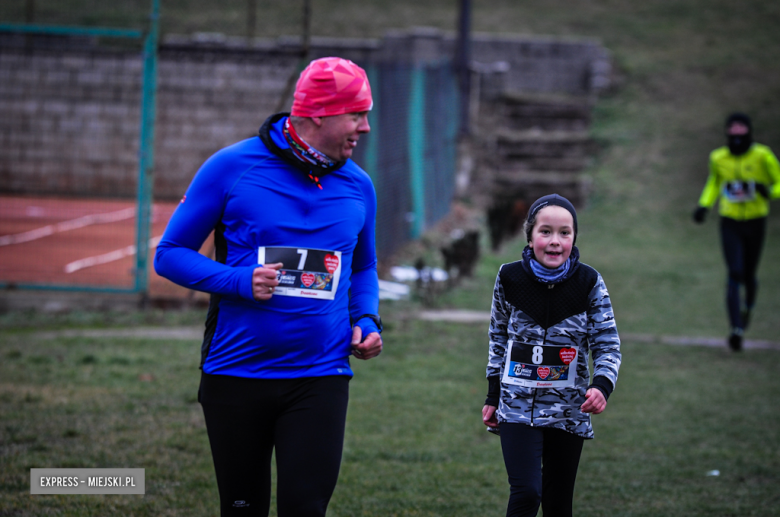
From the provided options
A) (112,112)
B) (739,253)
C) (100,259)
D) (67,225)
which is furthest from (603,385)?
(112,112)

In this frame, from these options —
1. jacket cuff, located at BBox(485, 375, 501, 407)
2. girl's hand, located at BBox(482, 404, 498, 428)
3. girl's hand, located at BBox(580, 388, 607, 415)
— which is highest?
girl's hand, located at BBox(580, 388, 607, 415)

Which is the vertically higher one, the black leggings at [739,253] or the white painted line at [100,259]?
the black leggings at [739,253]

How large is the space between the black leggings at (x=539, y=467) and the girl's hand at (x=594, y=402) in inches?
7.1

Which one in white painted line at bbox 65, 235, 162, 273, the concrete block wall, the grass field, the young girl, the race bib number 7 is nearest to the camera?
the race bib number 7

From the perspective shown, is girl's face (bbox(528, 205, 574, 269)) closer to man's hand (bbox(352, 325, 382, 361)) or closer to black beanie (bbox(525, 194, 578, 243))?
black beanie (bbox(525, 194, 578, 243))

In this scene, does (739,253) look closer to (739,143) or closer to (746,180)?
(746,180)

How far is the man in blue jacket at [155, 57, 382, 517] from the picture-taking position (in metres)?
3.13

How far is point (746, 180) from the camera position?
934 centimetres

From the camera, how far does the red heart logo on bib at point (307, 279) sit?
318 cm

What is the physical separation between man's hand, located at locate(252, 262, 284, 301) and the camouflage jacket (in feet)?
3.32

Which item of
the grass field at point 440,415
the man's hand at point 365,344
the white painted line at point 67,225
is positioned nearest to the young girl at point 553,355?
the man's hand at point 365,344

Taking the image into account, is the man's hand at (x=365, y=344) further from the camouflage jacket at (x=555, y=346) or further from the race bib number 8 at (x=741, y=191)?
the race bib number 8 at (x=741, y=191)

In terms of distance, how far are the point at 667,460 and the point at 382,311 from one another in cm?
523

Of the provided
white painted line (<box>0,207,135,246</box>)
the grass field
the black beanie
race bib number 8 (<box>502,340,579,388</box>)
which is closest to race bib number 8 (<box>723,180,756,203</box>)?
the grass field
